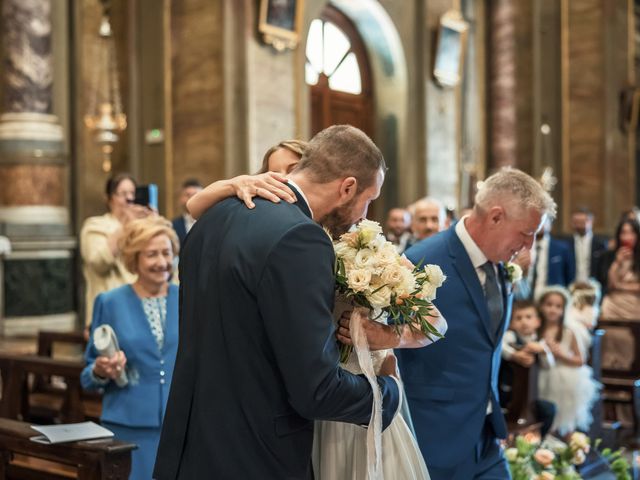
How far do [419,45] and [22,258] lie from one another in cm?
688

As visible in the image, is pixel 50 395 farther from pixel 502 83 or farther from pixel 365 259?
pixel 502 83

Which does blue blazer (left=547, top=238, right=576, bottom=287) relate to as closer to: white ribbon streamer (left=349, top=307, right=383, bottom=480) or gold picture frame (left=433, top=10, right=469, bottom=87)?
gold picture frame (left=433, top=10, right=469, bottom=87)

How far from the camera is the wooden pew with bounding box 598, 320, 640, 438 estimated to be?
7.94 m

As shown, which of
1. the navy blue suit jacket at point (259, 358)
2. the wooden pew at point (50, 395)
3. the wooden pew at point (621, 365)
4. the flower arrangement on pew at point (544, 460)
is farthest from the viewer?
the wooden pew at point (621, 365)

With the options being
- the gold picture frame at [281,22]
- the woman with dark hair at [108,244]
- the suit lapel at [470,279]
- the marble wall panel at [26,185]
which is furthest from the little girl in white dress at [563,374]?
the gold picture frame at [281,22]

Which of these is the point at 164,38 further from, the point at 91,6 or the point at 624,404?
the point at 624,404

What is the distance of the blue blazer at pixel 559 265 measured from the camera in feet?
33.0

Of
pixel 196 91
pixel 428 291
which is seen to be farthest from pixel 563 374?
pixel 196 91

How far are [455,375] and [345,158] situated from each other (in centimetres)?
128

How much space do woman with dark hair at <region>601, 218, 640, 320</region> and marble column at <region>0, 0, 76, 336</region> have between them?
209 inches

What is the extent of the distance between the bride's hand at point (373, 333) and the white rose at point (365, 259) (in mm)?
160

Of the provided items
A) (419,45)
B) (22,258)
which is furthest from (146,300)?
(419,45)

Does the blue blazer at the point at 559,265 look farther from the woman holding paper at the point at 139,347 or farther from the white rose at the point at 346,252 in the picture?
the white rose at the point at 346,252

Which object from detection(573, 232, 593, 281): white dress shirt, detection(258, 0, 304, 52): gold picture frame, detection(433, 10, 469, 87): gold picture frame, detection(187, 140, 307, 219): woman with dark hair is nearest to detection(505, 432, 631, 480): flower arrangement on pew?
detection(187, 140, 307, 219): woman with dark hair
